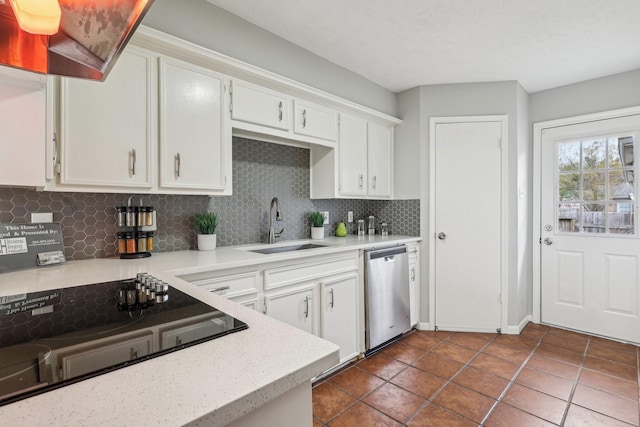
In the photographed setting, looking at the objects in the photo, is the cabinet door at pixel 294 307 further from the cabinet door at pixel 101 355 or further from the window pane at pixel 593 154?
the window pane at pixel 593 154

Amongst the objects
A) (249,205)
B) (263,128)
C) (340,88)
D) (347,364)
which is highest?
(340,88)

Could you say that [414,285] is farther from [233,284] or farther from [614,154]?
[614,154]

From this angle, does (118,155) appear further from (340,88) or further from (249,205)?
(340,88)

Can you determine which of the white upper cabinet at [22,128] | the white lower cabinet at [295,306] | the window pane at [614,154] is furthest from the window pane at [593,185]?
the white upper cabinet at [22,128]

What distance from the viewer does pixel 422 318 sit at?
3.27 m

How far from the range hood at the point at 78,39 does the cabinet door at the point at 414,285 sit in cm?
281

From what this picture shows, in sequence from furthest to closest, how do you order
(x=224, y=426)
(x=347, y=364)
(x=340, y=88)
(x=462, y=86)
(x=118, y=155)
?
(x=462, y=86)
(x=340, y=88)
(x=347, y=364)
(x=118, y=155)
(x=224, y=426)

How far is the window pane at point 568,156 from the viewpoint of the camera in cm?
322

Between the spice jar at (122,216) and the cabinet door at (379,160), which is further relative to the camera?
the cabinet door at (379,160)

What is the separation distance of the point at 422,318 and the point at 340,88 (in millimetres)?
2402

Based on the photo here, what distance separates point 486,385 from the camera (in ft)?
7.25

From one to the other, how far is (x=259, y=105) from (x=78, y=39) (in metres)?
1.30


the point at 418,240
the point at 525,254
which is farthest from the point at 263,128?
the point at 525,254

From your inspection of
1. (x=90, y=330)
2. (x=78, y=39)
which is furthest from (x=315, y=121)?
(x=90, y=330)
